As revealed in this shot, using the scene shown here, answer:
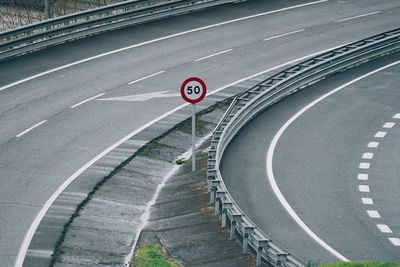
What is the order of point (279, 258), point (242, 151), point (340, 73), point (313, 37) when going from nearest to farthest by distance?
point (279, 258) < point (242, 151) < point (340, 73) < point (313, 37)

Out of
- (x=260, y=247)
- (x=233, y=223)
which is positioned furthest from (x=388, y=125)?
(x=260, y=247)

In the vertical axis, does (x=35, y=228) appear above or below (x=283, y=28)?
below

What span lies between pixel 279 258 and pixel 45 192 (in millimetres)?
8476

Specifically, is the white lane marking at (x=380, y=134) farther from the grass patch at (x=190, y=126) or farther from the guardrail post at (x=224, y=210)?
the guardrail post at (x=224, y=210)

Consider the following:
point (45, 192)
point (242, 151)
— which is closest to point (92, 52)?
point (242, 151)

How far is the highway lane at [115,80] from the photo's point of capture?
91.1ft

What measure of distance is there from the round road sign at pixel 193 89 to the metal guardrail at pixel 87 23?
41.0 feet

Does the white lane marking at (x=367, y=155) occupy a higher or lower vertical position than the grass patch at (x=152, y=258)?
higher

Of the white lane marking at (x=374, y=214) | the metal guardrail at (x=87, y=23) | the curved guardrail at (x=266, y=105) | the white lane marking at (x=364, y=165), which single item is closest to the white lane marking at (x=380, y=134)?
the white lane marking at (x=364, y=165)

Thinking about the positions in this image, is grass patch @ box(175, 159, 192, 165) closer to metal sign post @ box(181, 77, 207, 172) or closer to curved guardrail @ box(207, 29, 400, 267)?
curved guardrail @ box(207, 29, 400, 267)

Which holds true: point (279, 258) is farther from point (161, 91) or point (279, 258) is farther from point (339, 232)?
point (161, 91)

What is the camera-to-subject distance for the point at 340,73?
3903 centimetres

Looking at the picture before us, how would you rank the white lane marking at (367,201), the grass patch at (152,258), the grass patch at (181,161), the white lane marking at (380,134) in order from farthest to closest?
the white lane marking at (380,134), the grass patch at (181,161), the white lane marking at (367,201), the grass patch at (152,258)

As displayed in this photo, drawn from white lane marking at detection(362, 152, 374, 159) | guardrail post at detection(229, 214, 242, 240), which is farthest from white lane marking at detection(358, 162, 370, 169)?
guardrail post at detection(229, 214, 242, 240)
